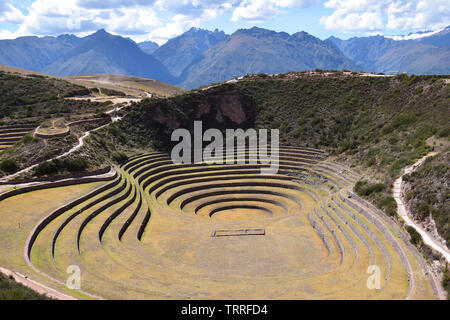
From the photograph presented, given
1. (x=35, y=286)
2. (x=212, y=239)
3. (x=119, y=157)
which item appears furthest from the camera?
(x=119, y=157)

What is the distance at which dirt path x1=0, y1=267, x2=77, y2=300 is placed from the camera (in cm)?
1462

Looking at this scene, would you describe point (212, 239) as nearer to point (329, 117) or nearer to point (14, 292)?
point (14, 292)

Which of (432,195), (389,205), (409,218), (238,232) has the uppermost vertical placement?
(432,195)

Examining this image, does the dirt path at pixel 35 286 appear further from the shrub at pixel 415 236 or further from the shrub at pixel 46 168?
the shrub at pixel 415 236

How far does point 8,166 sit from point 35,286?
2020 cm

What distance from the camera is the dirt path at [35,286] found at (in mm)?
14620

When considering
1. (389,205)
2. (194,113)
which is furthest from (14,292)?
(194,113)

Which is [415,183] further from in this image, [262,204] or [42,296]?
[42,296]

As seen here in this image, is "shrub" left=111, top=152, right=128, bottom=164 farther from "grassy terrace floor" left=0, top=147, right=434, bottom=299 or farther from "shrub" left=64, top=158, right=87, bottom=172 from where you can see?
"shrub" left=64, top=158, right=87, bottom=172

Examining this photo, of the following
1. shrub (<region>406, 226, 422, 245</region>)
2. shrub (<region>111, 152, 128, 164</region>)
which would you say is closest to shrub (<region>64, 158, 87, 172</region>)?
shrub (<region>111, 152, 128, 164</region>)

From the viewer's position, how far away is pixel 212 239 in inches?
1078

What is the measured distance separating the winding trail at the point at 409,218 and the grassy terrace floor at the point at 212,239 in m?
1.31

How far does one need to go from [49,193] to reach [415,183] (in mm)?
30271

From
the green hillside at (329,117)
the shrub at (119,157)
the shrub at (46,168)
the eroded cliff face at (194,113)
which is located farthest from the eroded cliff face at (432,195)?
the eroded cliff face at (194,113)
